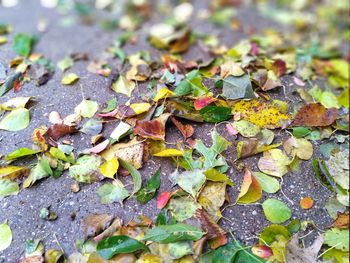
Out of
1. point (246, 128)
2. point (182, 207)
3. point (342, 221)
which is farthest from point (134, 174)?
point (342, 221)

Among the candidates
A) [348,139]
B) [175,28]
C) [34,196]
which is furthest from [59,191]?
[175,28]

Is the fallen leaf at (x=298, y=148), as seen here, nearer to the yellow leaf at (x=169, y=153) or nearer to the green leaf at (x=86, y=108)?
the yellow leaf at (x=169, y=153)

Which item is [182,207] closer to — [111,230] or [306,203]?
[111,230]

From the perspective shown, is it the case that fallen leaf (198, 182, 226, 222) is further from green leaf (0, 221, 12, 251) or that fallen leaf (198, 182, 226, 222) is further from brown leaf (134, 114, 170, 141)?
green leaf (0, 221, 12, 251)

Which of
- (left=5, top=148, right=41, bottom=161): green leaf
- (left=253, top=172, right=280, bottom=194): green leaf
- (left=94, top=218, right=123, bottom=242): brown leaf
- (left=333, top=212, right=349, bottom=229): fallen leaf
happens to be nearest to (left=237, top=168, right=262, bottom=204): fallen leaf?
(left=253, top=172, right=280, bottom=194): green leaf

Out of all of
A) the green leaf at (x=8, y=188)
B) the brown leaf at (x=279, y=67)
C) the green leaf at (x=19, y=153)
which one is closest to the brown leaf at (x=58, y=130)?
the green leaf at (x=19, y=153)

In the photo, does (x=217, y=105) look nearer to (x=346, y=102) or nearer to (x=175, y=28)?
(x=346, y=102)
